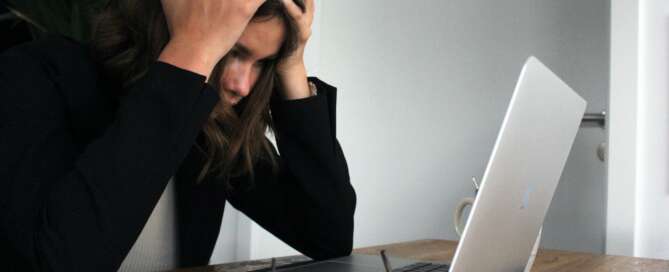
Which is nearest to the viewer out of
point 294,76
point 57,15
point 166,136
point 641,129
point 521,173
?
point 521,173

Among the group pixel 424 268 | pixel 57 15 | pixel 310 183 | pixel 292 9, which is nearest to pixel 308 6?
pixel 292 9

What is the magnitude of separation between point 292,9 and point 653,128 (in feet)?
4.43

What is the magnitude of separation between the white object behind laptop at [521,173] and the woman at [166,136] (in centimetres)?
38

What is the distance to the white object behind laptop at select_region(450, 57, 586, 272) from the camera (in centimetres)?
58

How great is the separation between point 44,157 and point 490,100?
2.54 m

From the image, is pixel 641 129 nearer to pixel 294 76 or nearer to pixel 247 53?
pixel 294 76

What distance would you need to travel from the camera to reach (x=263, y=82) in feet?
3.53

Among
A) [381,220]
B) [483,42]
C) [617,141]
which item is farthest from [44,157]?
[483,42]

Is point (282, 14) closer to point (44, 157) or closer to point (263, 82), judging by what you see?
point (263, 82)

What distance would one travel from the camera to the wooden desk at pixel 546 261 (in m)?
1.02

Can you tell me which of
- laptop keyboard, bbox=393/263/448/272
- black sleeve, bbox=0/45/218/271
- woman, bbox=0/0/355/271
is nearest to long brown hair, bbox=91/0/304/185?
woman, bbox=0/0/355/271

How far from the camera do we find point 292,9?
100cm

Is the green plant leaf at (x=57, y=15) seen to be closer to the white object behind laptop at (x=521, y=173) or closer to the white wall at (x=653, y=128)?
the white object behind laptop at (x=521, y=173)

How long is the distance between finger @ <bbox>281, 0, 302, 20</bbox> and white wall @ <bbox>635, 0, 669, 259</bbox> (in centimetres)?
131
